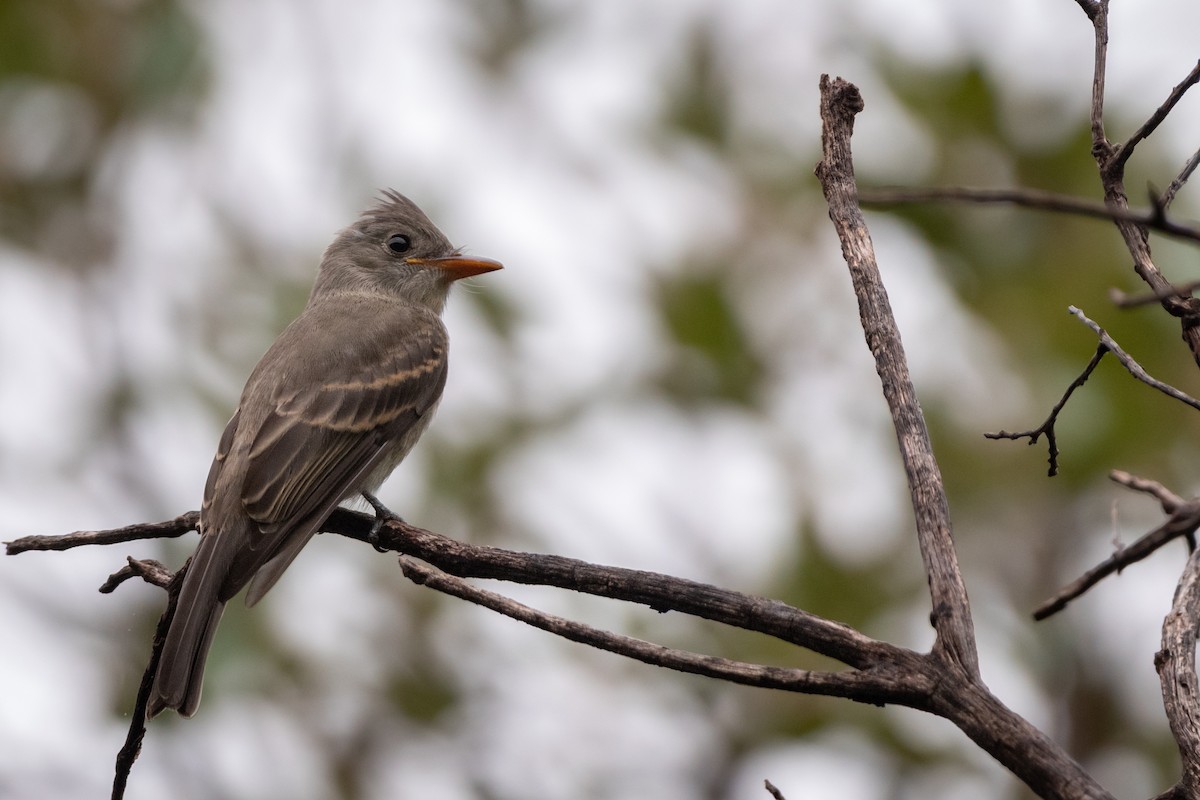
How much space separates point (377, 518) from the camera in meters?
4.55

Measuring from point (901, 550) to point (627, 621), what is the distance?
5.29ft

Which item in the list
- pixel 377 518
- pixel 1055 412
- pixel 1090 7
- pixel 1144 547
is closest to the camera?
pixel 1144 547

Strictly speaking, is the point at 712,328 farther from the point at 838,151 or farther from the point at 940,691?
the point at 940,691

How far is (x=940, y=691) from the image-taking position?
2.07m

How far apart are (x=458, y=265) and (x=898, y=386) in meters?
4.78

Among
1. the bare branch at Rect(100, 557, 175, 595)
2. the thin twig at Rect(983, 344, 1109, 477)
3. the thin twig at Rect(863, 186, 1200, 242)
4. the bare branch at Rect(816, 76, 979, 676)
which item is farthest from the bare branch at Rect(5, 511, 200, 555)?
the thin twig at Rect(863, 186, 1200, 242)

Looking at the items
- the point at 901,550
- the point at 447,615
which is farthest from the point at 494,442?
the point at 901,550

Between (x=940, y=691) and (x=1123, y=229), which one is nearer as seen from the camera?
(x=940, y=691)

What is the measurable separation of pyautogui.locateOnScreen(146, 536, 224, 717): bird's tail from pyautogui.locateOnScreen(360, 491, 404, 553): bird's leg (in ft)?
1.73

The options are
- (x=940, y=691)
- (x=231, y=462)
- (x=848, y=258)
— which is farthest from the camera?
(x=231, y=462)

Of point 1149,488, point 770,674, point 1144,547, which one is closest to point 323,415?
point 770,674

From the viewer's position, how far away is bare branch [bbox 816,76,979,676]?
212cm

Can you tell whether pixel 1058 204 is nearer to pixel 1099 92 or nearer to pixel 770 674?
pixel 770 674

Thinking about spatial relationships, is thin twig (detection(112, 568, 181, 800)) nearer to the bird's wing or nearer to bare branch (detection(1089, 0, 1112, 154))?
the bird's wing
